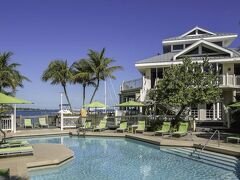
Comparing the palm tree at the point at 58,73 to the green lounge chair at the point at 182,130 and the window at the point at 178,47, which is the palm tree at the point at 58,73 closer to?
the window at the point at 178,47

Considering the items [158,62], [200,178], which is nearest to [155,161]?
[200,178]

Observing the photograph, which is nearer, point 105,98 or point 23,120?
point 23,120

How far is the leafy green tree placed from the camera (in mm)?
19594

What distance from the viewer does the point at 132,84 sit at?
31781 mm

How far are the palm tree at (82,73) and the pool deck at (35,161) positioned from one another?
57.1 feet

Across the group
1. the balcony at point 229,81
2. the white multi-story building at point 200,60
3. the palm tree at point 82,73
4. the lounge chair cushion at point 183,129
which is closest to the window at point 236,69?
the white multi-story building at point 200,60

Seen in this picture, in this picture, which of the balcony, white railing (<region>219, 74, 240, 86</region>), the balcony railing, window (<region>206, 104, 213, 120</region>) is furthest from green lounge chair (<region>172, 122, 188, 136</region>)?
the balcony railing

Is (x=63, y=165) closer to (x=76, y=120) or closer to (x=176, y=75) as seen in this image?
(x=176, y=75)

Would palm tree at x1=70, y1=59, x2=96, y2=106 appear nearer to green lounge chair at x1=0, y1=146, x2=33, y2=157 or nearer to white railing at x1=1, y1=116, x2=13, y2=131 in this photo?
white railing at x1=1, y1=116, x2=13, y2=131

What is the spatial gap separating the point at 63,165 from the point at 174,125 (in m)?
11.5

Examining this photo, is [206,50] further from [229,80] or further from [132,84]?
[132,84]

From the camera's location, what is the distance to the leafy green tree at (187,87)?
19.6 metres

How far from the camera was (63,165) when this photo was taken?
466 inches

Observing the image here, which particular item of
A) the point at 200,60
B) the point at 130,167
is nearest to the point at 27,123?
the point at 130,167
